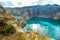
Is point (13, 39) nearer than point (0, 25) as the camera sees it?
Yes

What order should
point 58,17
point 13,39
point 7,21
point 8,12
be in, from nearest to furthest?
point 13,39
point 7,21
point 8,12
point 58,17

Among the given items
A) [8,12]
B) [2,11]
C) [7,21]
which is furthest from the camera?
[8,12]

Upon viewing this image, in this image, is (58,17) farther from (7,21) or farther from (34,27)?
(34,27)

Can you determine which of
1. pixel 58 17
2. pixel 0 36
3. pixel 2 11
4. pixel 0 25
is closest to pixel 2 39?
pixel 0 36

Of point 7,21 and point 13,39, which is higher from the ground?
point 7,21

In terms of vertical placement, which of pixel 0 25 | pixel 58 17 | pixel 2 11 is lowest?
pixel 58 17

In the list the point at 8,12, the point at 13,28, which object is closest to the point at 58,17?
the point at 8,12

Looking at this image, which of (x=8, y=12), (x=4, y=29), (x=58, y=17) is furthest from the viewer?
(x=58, y=17)

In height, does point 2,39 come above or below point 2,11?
below

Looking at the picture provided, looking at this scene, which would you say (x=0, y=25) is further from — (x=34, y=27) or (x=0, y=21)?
(x=34, y=27)
